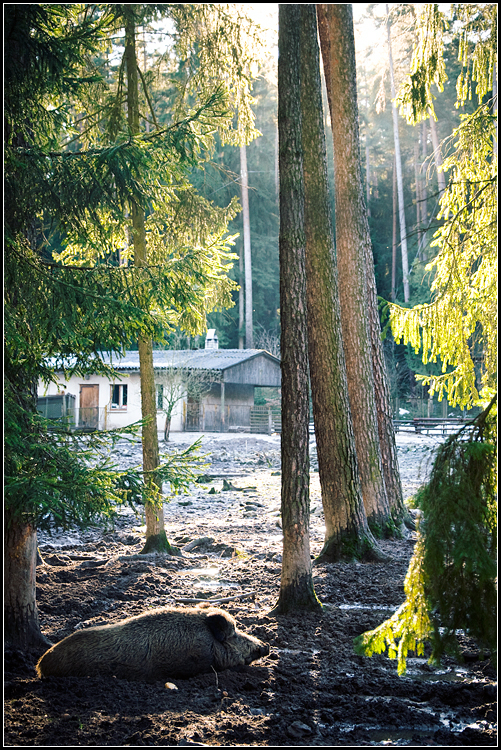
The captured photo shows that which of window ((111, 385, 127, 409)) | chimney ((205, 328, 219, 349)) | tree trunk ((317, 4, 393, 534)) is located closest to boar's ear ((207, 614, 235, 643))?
tree trunk ((317, 4, 393, 534))

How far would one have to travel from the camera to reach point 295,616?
6.02 metres

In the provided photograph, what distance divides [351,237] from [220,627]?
22.3 ft

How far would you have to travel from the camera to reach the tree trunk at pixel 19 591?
5137 mm

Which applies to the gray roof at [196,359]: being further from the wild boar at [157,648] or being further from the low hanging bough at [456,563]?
the low hanging bough at [456,563]

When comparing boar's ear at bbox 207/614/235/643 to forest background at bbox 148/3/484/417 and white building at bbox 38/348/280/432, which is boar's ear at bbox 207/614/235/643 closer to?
white building at bbox 38/348/280/432

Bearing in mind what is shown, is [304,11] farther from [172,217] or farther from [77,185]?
[77,185]

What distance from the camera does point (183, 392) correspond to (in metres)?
30.2

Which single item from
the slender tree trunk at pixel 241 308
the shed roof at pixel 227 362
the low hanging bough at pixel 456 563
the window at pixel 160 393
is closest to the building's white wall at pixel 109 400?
the window at pixel 160 393

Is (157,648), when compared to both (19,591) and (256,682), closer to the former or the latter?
(256,682)

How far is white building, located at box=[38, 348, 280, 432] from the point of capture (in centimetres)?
3089

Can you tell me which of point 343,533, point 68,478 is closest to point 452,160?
point 68,478

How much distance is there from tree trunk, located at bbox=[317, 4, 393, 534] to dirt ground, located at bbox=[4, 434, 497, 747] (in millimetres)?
1754

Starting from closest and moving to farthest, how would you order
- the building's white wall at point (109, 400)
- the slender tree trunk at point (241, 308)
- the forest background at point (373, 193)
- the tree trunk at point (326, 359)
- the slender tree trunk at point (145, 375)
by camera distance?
the tree trunk at point (326, 359)
the slender tree trunk at point (145, 375)
the building's white wall at point (109, 400)
the forest background at point (373, 193)
the slender tree trunk at point (241, 308)

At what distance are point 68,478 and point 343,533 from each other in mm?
4545
